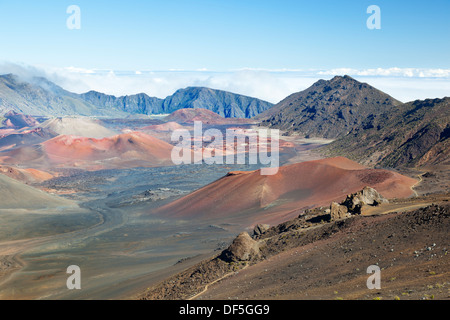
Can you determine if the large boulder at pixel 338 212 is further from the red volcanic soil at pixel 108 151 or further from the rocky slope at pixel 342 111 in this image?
the rocky slope at pixel 342 111

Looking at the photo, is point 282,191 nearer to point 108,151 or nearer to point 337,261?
point 337,261

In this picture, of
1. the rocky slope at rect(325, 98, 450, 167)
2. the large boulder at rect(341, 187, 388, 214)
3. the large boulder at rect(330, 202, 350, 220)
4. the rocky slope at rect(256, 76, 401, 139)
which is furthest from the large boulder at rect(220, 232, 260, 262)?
the rocky slope at rect(256, 76, 401, 139)

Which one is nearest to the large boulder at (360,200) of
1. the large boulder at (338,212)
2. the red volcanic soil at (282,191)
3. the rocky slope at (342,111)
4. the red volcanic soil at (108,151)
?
the large boulder at (338,212)

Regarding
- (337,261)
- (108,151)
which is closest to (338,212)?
(337,261)

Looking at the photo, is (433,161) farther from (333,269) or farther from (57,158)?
(57,158)

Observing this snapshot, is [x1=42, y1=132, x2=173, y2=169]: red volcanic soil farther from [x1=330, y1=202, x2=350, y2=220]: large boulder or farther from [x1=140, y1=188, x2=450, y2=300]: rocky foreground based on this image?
[x1=140, y1=188, x2=450, y2=300]: rocky foreground
